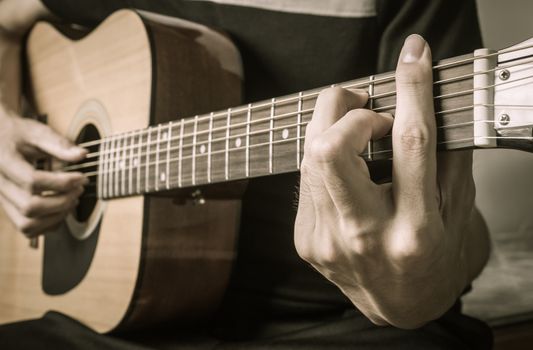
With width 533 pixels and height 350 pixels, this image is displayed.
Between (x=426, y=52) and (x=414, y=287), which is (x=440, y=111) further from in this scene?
(x=414, y=287)

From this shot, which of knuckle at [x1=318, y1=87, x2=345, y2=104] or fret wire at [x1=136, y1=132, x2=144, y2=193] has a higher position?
knuckle at [x1=318, y1=87, x2=345, y2=104]

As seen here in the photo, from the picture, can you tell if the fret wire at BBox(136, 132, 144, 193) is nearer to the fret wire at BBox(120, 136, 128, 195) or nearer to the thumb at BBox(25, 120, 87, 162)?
the fret wire at BBox(120, 136, 128, 195)

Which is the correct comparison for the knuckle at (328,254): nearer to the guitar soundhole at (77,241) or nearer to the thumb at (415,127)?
the thumb at (415,127)

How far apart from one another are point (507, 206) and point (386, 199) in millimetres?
424

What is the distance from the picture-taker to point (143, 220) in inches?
30.1

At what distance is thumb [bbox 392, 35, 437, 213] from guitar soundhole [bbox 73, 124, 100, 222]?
0.55 metres

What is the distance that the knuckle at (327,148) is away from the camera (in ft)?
1.49

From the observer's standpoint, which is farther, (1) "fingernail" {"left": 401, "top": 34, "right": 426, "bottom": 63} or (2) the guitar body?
(2) the guitar body

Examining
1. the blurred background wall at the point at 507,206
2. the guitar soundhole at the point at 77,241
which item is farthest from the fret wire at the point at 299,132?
the guitar soundhole at the point at 77,241

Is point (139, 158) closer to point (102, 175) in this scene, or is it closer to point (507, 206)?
point (102, 175)

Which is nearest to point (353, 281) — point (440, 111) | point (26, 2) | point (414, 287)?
point (414, 287)

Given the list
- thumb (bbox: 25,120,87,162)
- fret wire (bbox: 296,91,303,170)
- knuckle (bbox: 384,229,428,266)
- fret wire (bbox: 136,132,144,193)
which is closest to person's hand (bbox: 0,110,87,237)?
thumb (bbox: 25,120,87,162)

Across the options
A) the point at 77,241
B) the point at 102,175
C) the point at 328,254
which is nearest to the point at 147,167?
the point at 102,175

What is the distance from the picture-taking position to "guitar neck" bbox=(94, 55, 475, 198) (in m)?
0.45
